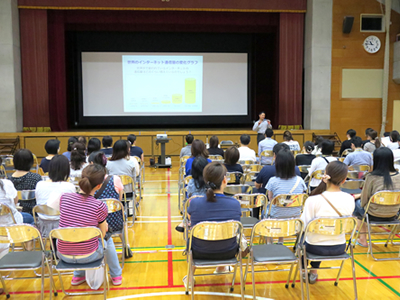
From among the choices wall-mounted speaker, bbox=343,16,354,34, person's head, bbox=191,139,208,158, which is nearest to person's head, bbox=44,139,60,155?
person's head, bbox=191,139,208,158

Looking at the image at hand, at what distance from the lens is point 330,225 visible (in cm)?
298

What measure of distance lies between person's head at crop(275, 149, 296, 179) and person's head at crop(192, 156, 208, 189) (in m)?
0.77

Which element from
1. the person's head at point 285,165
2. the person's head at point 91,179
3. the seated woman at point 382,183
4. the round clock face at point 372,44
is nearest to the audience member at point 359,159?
the seated woman at point 382,183

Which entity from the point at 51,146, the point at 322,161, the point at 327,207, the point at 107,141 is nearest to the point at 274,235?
the point at 327,207

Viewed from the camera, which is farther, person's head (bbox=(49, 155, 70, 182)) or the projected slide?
the projected slide

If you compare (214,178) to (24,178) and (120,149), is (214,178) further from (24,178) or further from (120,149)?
(24,178)

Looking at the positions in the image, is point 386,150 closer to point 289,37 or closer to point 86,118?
point 289,37

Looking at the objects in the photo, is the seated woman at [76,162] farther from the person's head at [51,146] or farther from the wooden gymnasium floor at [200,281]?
the wooden gymnasium floor at [200,281]

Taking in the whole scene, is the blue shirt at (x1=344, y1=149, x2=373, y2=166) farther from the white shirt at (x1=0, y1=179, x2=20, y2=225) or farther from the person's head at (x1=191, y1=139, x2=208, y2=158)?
the white shirt at (x1=0, y1=179, x2=20, y2=225)

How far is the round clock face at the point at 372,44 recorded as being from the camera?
41.3ft

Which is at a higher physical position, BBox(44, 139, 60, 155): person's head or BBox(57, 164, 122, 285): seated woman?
BBox(44, 139, 60, 155): person's head

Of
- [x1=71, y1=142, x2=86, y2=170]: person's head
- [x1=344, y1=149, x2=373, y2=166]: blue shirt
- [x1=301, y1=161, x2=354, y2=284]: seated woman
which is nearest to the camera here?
[x1=301, y1=161, x2=354, y2=284]: seated woman

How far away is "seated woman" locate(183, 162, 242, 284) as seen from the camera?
9.70 feet

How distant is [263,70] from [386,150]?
35.8 ft
